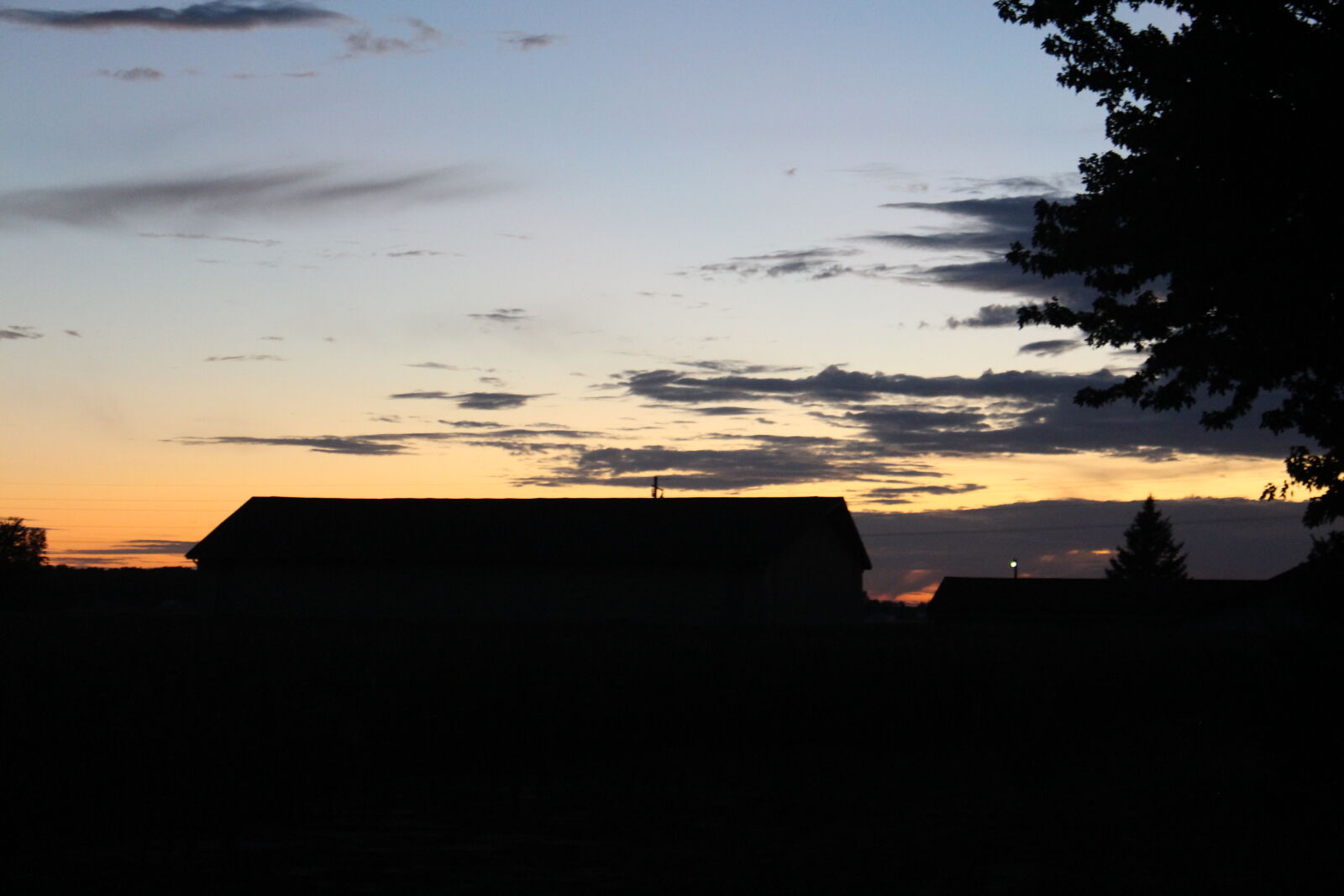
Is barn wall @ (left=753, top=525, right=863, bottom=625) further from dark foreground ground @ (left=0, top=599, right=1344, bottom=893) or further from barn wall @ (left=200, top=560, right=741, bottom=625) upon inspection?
dark foreground ground @ (left=0, top=599, right=1344, bottom=893)

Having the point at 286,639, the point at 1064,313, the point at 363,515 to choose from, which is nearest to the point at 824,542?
the point at 363,515

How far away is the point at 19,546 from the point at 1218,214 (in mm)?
98108

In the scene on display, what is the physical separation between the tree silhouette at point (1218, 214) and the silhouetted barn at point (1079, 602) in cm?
5282

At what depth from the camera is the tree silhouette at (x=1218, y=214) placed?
535 inches

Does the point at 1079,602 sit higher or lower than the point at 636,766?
lower

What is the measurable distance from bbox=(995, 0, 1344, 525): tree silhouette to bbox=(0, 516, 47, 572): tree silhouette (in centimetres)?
5559

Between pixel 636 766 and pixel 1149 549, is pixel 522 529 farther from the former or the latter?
pixel 1149 549

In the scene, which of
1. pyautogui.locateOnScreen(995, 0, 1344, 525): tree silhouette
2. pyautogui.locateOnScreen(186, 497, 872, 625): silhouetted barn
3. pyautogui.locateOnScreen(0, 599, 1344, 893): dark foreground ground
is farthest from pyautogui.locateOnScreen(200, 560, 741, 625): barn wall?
pyautogui.locateOnScreen(995, 0, 1344, 525): tree silhouette

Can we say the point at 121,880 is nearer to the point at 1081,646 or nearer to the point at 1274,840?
the point at 1274,840

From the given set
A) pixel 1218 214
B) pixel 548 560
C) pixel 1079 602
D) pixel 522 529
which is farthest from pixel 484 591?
pixel 1079 602

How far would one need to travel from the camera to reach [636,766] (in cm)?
2050

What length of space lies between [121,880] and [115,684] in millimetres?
6177

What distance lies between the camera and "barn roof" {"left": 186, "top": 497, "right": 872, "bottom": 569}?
44.4 meters

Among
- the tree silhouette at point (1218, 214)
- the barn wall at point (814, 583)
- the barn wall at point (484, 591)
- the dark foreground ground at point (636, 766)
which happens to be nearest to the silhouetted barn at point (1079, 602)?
the barn wall at point (814, 583)
